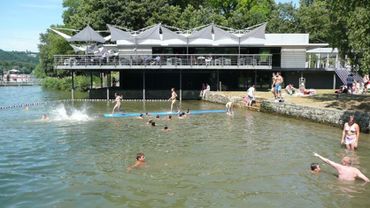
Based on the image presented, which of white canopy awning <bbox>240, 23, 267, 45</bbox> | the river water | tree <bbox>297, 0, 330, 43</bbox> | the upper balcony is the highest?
tree <bbox>297, 0, 330, 43</bbox>

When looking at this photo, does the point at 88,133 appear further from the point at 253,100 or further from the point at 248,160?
the point at 253,100

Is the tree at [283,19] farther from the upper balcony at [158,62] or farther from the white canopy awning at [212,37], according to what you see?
the upper balcony at [158,62]

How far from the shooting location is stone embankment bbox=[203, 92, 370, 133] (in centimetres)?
2322

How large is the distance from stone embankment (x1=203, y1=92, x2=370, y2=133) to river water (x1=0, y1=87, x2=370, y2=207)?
65 centimetres

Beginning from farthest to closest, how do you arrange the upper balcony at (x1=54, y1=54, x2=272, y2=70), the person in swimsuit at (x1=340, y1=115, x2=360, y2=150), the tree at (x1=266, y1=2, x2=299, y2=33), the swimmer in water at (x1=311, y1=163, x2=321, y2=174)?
the tree at (x1=266, y1=2, x2=299, y2=33), the upper balcony at (x1=54, y1=54, x2=272, y2=70), the person in swimsuit at (x1=340, y1=115, x2=360, y2=150), the swimmer in water at (x1=311, y1=163, x2=321, y2=174)

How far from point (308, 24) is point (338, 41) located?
18803mm

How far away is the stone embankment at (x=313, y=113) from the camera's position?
→ 23219 mm

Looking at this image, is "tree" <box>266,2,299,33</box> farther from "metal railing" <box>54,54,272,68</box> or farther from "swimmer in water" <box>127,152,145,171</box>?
"swimmer in water" <box>127,152,145,171</box>

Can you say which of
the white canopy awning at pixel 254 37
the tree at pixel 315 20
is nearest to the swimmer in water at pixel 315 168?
the white canopy awning at pixel 254 37

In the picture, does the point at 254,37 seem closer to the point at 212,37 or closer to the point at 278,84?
the point at 212,37

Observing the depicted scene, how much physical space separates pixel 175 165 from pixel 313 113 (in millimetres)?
13461

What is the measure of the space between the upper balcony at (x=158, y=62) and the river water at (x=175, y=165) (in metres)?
14.6

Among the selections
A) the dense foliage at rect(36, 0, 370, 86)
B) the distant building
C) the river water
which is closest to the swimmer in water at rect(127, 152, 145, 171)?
the river water

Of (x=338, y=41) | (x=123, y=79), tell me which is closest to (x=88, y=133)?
(x=338, y=41)
